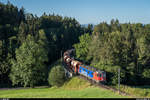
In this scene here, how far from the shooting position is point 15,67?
6069 cm

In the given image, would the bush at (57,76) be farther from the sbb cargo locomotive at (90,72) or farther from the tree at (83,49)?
the tree at (83,49)

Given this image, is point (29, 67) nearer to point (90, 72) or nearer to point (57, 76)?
point (57, 76)

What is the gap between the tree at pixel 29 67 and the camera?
191 feet

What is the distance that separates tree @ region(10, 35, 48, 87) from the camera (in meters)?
58.2

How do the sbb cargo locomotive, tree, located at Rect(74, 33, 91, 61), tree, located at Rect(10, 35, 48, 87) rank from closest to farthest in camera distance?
1. the sbb cargo locomotive
2. tree, located at Rect(10, 35, 48, 87)
3. tree, located at Rect(74, 33, 91, 61)

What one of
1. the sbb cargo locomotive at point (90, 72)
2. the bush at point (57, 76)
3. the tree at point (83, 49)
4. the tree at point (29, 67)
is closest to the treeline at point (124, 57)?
the sbb cargo locomotive at point (90, 72)

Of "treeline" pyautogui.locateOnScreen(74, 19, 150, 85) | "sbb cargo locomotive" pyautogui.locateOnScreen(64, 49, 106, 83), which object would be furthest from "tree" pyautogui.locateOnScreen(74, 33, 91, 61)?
"sbb cargo locomotive" pyautogui.locateOnScreen(64, 49, 106, 83)

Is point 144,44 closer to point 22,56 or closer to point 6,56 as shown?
point 22,56

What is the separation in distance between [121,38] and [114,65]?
15.4 meters

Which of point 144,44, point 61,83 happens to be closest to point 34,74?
point 61,83

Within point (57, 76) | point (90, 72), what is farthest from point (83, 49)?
point (90, 72)

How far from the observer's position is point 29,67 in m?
59.1

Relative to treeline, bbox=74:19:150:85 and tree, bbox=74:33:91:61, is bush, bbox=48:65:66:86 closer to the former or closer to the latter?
treeline, bbox=74:19:150:85

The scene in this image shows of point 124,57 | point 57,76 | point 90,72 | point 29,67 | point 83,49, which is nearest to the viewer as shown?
point 90,72
